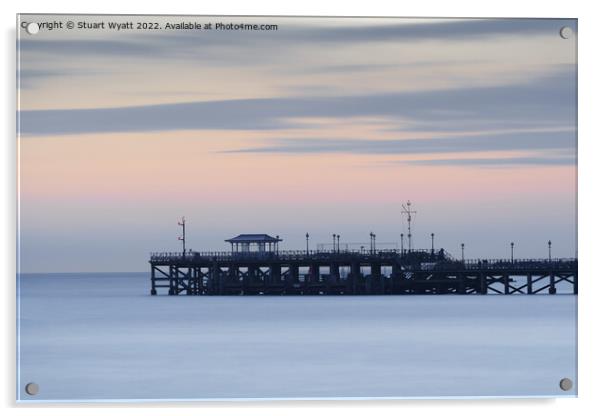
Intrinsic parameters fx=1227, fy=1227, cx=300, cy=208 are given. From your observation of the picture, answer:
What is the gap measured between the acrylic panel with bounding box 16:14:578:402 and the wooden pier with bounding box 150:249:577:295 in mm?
743

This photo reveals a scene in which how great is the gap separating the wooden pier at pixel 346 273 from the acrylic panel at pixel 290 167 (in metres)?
0.74

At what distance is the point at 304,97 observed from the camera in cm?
968

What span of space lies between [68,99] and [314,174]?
220 centimetres

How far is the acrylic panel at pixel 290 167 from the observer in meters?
9.27

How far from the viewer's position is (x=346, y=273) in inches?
830

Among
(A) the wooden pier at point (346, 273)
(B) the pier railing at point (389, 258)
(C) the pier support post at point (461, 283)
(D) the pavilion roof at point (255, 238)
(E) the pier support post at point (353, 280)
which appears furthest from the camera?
(E) the pier support post at point (353, 280)

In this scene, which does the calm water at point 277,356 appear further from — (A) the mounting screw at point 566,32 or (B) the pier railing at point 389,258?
(A) the mounting screw at point 566,32

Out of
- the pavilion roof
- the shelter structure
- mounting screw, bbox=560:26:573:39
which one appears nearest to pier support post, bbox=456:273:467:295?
the shelter structure

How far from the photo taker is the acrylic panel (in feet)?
30.4

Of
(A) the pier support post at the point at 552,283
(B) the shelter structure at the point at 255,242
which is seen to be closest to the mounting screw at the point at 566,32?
(B) the shelter structure at the point at 255,242

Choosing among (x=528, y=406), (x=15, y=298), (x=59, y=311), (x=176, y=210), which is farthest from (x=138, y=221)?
(x=528, y=406)

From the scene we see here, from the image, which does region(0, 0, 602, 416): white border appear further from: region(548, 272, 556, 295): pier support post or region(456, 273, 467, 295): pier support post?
region(456, 273, 467, 295): pier support post
